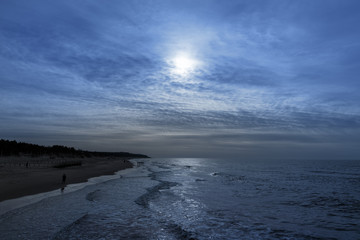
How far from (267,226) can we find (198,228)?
14.0ft

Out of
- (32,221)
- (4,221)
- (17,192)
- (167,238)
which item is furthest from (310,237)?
(17,192)

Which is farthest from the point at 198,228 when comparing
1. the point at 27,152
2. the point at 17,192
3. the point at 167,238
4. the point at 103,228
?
the point at 27,152

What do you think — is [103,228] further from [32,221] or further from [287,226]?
[287,226]

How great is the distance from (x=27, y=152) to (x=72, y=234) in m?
107

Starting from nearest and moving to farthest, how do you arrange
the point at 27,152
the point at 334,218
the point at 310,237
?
the point at 310,237 < the point at 334,218 < the point at 27,152

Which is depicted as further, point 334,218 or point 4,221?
point 334,218

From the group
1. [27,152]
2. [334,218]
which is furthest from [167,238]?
[27,152]

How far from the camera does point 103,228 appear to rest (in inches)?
520

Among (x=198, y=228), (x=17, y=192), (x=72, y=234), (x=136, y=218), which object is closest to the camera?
(x=72, y=234)

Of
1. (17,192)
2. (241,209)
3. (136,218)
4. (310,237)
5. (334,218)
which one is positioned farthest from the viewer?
(17,192)

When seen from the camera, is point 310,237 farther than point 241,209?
No

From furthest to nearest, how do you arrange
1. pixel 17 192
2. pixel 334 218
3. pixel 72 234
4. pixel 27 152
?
pixel 27 152 < pixel 17 192 < pixel 334 218 < pixel 72 234

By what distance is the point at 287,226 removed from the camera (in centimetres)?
1476

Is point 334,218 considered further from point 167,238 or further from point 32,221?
point 32,221
